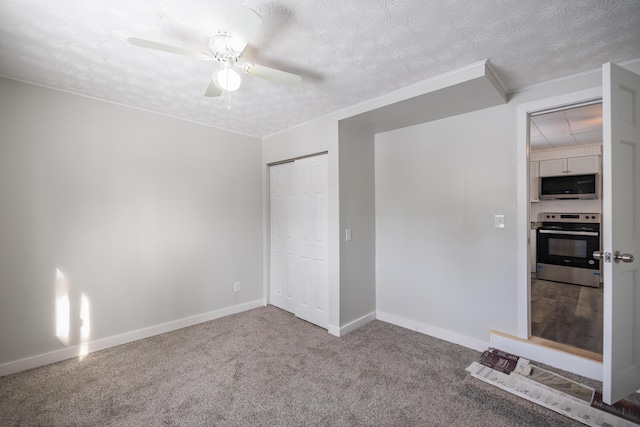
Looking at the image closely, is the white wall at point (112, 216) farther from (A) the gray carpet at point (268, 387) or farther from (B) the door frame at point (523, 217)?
(B) the door frame at point (523, 217)

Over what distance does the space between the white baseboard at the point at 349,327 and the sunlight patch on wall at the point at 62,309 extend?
2481mm

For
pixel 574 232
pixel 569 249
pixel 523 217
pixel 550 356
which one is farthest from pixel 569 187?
pixel 550 356

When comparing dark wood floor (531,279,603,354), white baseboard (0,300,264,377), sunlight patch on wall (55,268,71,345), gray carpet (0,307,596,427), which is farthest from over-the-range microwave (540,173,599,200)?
sunlight patch on wall (55,268,71,345)

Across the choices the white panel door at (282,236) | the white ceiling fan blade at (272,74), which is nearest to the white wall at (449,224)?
the white panel door at (282,236)

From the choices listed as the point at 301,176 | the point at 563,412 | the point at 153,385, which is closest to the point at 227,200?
the point at 301,176

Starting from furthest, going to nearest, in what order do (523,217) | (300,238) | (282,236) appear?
(282,236) → (300,238) → (523,217)

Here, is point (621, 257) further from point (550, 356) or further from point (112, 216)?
point (112, 216)

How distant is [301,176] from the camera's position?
3521 mm

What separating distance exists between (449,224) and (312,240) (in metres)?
1.53

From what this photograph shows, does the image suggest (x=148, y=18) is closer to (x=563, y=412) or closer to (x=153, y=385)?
(x=153, y=385)

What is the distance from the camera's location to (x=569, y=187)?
4.89 metres

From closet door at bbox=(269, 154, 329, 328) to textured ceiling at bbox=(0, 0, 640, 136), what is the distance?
1.13 m

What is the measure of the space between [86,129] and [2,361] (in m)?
2.06

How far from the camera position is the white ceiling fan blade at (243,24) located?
1308mm
